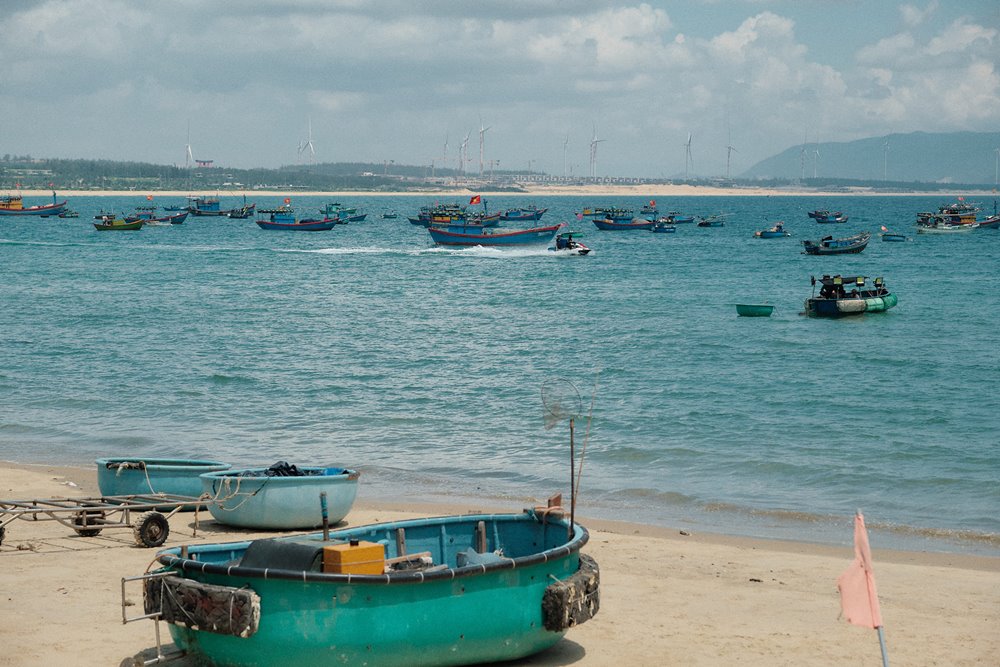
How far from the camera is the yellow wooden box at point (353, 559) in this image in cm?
930

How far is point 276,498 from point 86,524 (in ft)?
7.58

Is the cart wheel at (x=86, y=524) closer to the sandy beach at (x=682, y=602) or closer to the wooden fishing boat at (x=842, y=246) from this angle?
the sandy beach at (x=682, y=602)

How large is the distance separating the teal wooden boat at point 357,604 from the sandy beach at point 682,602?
0.63m

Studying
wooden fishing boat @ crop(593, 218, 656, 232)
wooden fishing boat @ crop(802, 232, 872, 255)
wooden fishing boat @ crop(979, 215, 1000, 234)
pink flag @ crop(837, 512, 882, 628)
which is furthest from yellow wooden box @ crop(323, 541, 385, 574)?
wooden fishing boat @ crop(979, 215, 1000, 234)

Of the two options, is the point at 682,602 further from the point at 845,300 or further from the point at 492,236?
the point at 492,236

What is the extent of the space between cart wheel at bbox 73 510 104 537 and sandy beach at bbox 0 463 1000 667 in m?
0.10

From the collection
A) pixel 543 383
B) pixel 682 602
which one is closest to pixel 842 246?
pixel 543 383

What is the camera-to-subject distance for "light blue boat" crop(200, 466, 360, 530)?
1512cm

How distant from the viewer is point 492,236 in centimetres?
9025

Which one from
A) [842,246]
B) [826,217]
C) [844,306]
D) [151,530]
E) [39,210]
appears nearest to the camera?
[151,530]

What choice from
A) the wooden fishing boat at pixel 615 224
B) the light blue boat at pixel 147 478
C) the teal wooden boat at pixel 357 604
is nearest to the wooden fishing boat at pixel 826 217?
the wooden fishing boat at pixel 615 224

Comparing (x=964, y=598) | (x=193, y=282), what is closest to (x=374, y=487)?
(x=964, y=598)

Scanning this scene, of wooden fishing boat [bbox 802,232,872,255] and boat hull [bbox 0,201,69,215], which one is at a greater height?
boat hull [bbox 0,201,69,215]

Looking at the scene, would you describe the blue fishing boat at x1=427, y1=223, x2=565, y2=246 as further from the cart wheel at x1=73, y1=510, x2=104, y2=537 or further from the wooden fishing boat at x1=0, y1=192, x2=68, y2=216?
the wooden fishing boat at x1=0, y1=192, x2=68, y2=216
